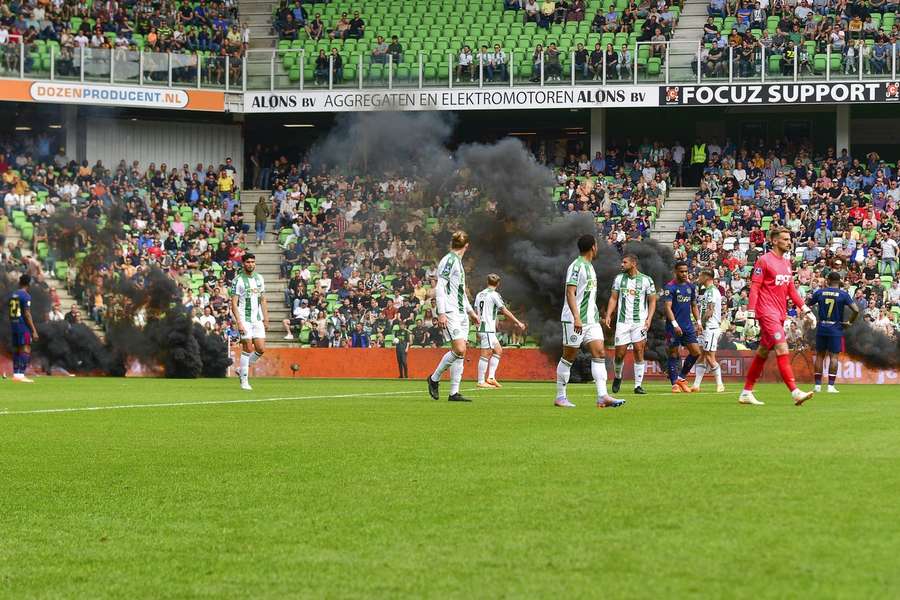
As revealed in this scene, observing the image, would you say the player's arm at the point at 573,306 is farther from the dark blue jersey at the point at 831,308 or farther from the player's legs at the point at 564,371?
the dark blue jersey at the point at 831,308

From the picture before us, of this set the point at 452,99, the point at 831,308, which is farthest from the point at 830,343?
the point at 452,99

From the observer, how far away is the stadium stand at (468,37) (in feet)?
154

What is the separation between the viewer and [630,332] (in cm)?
2494

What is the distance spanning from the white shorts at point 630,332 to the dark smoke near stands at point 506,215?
37.6 feet

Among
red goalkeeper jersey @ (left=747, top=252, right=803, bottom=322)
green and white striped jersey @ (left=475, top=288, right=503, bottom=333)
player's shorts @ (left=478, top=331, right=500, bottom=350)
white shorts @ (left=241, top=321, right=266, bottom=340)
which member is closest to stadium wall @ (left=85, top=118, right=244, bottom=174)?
white shorts @ (left=241, top=321, right=266, bottom=340)

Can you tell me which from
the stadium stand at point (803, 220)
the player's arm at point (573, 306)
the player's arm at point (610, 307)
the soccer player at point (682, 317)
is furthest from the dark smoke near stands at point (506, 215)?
the player's arm at point (573, 306)

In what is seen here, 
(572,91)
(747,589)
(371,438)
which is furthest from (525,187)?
(747,589)

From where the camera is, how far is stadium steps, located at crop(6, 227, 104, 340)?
39919 mm

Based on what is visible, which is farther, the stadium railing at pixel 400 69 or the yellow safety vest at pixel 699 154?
the yellow safety vest at pixel 699 154

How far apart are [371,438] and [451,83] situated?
34.5m

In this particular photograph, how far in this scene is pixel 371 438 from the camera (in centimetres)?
1373

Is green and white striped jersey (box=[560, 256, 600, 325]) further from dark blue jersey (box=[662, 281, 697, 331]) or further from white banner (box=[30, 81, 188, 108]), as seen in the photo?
white banner (box=[30, 81, 188, 108])

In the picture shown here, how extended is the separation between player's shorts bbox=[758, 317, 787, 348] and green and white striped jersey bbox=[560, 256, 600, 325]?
2167 millimetres

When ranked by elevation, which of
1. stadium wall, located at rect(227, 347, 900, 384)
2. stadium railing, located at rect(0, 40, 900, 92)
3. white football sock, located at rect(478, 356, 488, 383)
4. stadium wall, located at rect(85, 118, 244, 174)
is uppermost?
stadium railing, located at rect(0, 40, 900, 92)
